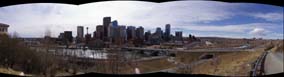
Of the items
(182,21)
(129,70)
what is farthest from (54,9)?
(182,21)

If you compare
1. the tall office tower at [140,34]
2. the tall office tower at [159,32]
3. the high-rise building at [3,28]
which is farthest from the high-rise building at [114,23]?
the high-rise building at [3,28]

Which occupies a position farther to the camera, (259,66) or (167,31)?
(259,66)

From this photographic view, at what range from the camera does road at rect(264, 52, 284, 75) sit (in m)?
3.87

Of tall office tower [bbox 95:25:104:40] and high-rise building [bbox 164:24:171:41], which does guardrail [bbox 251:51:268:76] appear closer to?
high-rise building [bbox 164:24:171:41]

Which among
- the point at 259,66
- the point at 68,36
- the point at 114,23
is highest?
the point at 114,23

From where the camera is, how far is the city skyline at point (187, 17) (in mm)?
3770

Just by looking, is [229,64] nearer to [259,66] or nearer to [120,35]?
[259,66]

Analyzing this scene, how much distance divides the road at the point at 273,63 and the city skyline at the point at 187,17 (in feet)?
0.67

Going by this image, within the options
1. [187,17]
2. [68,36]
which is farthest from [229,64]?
[68,36]

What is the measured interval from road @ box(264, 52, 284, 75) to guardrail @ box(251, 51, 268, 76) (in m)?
0.04

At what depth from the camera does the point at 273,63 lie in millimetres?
3887

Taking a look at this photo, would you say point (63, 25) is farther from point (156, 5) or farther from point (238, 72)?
point (238, 72)

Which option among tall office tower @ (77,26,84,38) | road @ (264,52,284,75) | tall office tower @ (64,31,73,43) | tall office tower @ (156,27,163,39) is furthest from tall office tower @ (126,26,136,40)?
road @ (264,52,284,75)

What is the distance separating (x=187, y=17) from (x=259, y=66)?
915 millimetres
